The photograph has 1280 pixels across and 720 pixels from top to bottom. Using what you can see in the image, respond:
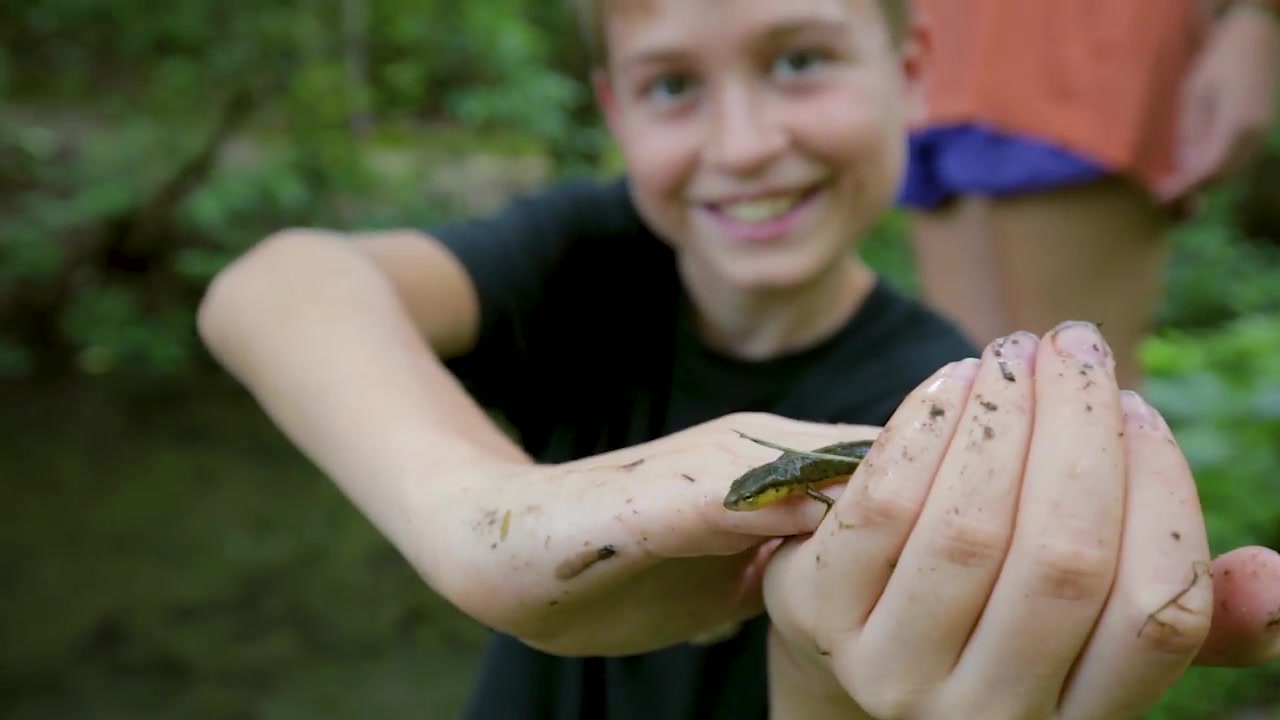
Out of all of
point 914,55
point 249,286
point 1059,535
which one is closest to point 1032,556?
point 1059,535

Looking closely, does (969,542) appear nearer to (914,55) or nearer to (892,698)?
(892,698)

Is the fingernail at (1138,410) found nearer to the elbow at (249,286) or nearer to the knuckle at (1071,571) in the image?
the knuckle at (1071,571)

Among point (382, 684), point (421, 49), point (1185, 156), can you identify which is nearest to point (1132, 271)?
point (1185, 156)

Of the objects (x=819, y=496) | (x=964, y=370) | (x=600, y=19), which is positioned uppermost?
(x=600, y=19)

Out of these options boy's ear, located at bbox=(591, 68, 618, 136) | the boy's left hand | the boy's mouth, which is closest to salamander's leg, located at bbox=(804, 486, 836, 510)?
the boy's mouth

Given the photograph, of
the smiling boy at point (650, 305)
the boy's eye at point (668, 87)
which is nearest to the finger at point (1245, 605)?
the smiling boy at point (650, 305)

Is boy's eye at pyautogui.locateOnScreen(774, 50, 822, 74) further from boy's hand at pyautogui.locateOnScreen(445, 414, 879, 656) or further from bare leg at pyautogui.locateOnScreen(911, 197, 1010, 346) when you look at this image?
bare leg at pyautogui.locateOnScreen(911, 197, 1010, 346)

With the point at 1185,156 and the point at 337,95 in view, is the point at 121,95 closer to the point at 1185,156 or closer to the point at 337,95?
the point at 337,95
